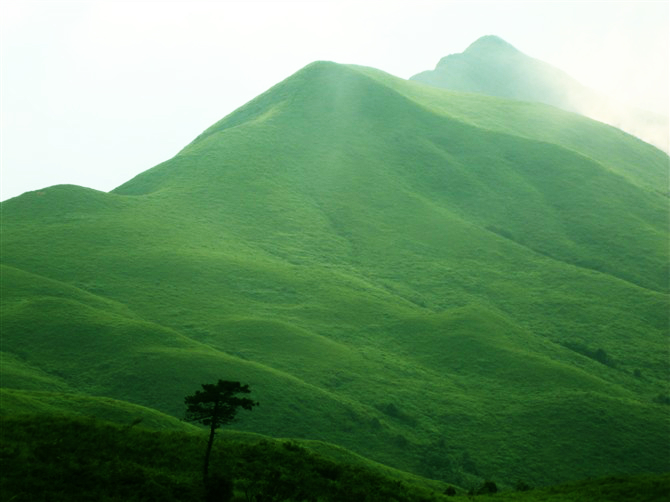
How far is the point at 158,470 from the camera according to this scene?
45875 mm

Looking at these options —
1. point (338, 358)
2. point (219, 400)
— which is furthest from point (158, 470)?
point (338, 358)

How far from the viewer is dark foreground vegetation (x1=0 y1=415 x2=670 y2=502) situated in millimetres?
42562

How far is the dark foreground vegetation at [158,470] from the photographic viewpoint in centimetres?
4256

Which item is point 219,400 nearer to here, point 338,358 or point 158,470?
point 158,470

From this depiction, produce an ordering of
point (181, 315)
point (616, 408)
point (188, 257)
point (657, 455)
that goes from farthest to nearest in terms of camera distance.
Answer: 1. point (188, 257)
2. point (181, 315)
3. point (616, 408)
4. point (657, 455)

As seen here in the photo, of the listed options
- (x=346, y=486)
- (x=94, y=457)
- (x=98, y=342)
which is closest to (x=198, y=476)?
(x=94, y=457)

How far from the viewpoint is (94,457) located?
150 feet

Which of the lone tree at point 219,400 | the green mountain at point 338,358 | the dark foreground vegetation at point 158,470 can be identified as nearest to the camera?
the dark foreground vegetation at point 158,470

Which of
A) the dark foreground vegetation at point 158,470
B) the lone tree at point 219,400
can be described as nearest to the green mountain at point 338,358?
the dark foreground vegetation at point 158,470

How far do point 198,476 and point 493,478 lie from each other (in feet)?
256

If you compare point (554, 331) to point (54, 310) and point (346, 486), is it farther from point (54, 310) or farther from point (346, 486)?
point (346, 486)

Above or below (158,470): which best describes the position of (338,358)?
above

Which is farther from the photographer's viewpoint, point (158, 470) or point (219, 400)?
point (219, 400)

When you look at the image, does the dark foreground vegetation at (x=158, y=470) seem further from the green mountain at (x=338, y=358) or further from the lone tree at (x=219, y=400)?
the green mountain at (x=338, y=358)
